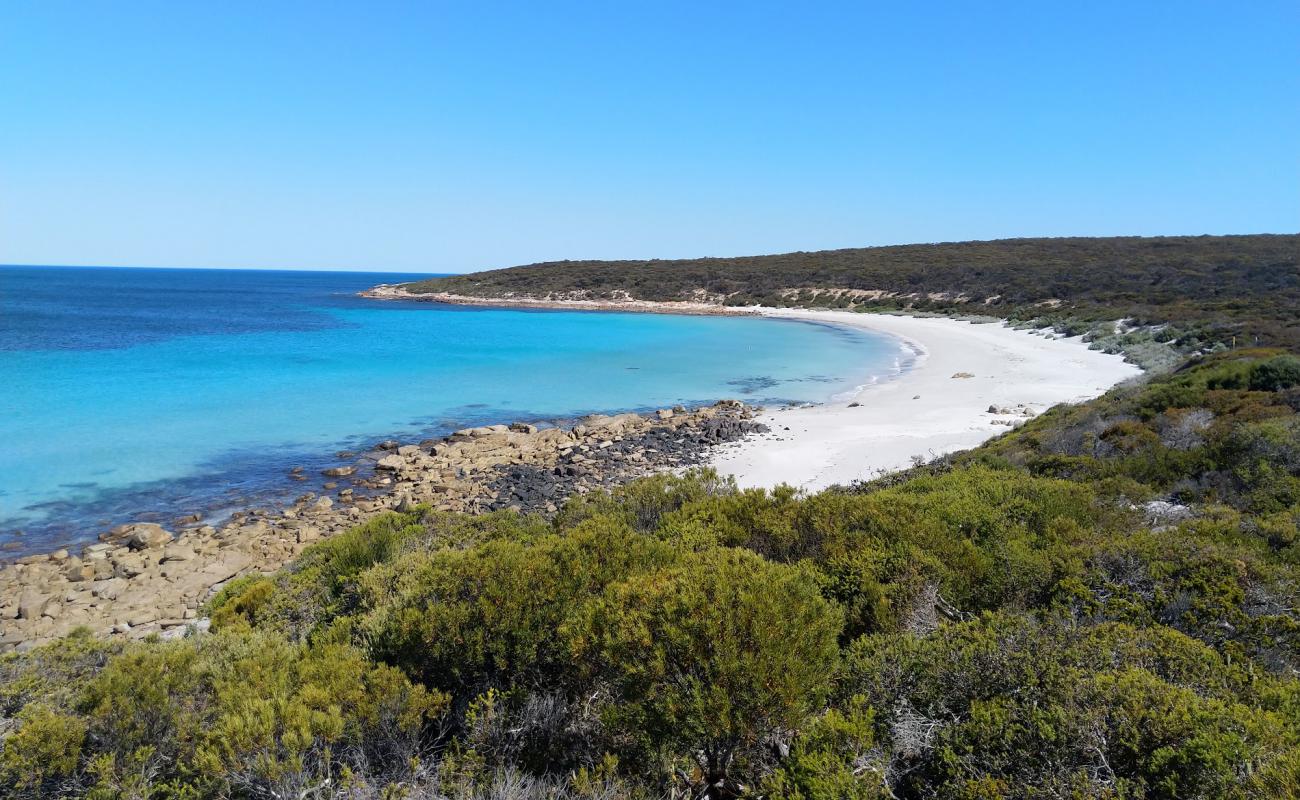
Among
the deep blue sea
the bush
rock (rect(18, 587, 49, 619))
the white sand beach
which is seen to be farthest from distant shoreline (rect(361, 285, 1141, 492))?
rock (rect(18, 587, 49, 619))

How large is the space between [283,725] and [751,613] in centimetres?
262

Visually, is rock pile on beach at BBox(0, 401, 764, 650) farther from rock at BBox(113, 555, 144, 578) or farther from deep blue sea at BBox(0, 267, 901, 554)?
deep blue sea at BBox(0, 267, 901, 554)

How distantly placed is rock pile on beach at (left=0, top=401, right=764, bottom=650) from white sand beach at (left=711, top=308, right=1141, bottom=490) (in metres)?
1.85

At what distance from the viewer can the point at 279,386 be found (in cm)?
Result: 2702

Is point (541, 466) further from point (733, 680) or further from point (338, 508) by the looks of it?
point (733, 680)

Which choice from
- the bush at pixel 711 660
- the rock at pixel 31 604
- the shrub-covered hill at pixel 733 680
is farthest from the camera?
the rock at pixel 31 604

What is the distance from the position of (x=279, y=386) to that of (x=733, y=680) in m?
28.4

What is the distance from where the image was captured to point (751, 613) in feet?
11.8

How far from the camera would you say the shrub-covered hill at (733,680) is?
10.3 ft

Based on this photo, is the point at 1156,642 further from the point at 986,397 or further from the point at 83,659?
the point at 986,397

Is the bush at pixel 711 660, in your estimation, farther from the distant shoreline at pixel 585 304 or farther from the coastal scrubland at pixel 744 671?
the distant shoreline at pixel 585 304

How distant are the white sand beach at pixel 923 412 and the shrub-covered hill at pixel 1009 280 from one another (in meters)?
5.94

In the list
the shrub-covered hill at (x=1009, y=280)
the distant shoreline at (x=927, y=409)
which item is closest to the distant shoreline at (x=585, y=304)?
the shrub-covered hill at (x=1009, y=280)

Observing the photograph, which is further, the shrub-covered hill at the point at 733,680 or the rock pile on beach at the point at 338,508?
the rock pile on beach at the point at 338,508
